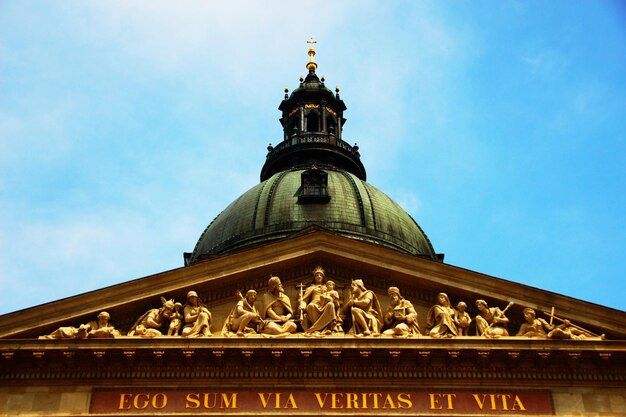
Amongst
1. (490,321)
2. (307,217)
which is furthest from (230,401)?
(307,217)

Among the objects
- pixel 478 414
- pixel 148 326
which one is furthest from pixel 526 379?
pixel 148 326

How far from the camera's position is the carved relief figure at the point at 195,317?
79.4ft

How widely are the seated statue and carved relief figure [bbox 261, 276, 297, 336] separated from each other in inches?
134

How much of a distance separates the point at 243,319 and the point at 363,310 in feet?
8.99

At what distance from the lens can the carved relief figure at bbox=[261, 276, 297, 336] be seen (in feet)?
79.3

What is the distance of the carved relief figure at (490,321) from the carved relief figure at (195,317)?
6147 millimetres

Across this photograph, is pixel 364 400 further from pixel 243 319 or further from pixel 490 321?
pixel 490 321

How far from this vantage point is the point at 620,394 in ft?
77.2

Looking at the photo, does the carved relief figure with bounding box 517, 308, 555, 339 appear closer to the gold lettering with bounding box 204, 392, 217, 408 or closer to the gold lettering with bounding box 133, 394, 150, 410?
the gold lettering with bounding box 204, 392, 217, 408

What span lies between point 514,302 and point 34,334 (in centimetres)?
1095

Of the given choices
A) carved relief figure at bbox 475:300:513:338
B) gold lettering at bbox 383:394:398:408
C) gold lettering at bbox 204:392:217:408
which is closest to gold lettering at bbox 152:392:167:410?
gold lettering at bbox 204:392:217:408

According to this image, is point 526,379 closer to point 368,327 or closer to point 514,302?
point 514,302

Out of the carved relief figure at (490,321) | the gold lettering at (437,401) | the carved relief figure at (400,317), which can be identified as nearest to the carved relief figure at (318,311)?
the carved relief figure at (400,317)

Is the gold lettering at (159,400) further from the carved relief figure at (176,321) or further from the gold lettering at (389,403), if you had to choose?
the gold lettering at (389,403)
